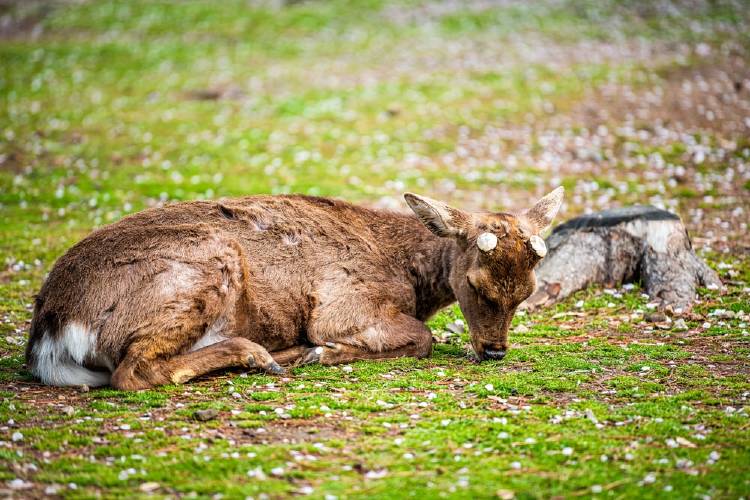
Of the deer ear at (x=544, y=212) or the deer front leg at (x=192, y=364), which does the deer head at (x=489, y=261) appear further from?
the deer front leg at (x=192, y=364)

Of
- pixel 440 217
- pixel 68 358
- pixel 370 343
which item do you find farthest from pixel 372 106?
pixel 68 358

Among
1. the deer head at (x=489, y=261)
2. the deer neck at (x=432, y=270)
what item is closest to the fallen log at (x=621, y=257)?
the deer neck at (x=432, y=270)

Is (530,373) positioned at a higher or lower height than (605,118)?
lower

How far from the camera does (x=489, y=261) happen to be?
8.19m

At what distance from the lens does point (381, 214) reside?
9.77m

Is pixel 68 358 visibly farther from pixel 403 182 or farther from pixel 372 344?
pixel 403 182

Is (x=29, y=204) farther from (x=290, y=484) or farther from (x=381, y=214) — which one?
(x=290, y=484)

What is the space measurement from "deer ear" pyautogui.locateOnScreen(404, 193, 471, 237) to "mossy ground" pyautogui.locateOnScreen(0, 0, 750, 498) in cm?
143

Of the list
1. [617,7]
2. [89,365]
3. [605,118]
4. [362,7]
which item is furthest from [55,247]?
[617,7]

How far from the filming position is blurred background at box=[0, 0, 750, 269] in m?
16.2

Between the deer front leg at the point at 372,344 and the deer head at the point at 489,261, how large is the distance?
636mm

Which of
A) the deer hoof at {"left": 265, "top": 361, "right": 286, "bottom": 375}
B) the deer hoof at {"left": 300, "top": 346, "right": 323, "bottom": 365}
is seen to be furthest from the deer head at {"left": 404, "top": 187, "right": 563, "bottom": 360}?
the deer hoof at {"left": 265, "top": 361, "right": 286, "bottom": 375}

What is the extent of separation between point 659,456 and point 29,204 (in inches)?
540

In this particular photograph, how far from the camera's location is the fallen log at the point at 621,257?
35.1 ft
